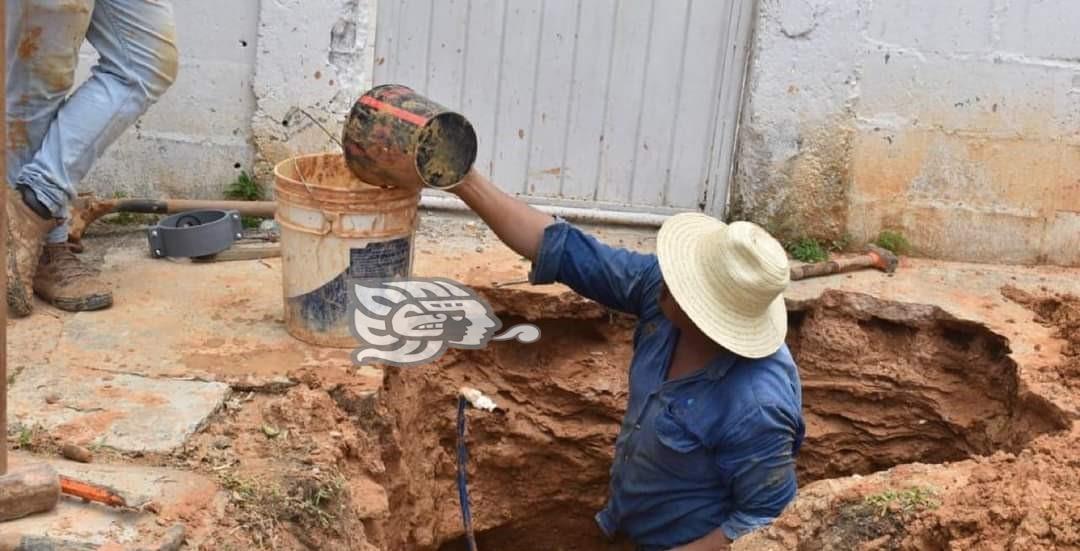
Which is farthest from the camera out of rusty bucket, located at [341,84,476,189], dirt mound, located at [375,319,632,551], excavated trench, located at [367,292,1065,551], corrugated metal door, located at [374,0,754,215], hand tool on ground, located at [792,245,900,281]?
corrugated metal door, located at [374,0,754,215]

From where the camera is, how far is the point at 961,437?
196 inches

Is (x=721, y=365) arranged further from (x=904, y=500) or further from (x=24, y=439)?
(x=24, y=439)

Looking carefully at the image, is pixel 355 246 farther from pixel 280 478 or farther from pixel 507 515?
pixel 507 515

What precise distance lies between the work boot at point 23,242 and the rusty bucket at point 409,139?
128 centimetres

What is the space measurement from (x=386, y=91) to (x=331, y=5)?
1900mm

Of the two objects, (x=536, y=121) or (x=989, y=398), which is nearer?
(x=989, y=398)

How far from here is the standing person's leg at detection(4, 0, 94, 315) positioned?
417 centimetres

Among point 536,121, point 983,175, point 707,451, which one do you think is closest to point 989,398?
point 983,175

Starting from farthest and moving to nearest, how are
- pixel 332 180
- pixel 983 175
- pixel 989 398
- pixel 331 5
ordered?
pixel 983 175
pixel 331 5
pixel 989 398
pixel 332 180

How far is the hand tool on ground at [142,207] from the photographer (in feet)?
16.5

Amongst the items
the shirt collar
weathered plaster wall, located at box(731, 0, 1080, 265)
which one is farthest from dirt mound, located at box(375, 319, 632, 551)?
the shirt collar

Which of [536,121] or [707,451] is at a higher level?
[536,121]

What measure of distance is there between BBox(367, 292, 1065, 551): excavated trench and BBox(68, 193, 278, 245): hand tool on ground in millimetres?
1162

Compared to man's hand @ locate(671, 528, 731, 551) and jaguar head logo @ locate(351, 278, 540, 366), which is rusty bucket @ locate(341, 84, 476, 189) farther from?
man's hand @ locate(671, 528, 731, 551)
